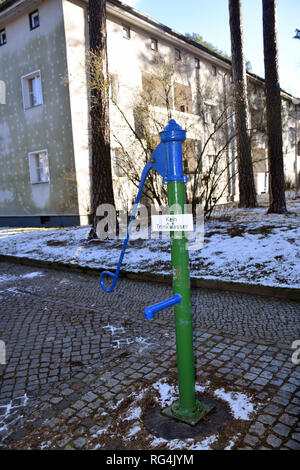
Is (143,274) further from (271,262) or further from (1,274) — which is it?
(1,274)

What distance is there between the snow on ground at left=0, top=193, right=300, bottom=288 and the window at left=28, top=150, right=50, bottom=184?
18.3ft

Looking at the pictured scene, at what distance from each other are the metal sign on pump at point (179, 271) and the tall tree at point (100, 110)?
273 inches

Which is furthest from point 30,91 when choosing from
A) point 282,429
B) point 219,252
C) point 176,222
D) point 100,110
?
point 282,429

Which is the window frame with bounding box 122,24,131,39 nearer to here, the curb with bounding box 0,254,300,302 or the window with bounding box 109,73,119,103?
the window with bounding box 109,73,119,103

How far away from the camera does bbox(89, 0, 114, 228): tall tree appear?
349 inches

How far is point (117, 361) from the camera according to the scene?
3340 millimetres

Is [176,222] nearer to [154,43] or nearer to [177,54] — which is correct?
[154,43]

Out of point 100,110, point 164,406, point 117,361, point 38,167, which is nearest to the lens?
point 164,406

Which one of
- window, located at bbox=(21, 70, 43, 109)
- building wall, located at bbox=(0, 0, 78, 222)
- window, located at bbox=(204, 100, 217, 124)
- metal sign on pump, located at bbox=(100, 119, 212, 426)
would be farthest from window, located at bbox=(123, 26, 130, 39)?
metal sign on pump, located at bbox=(100, 119, 212, 426)

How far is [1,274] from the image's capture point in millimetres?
7559

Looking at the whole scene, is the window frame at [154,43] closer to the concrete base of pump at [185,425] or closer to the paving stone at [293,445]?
the concrete base of pump at [185,425]

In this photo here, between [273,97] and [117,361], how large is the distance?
989cm
